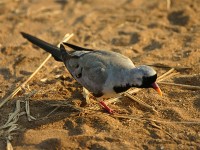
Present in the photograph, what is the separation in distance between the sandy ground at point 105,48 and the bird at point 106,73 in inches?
14.7

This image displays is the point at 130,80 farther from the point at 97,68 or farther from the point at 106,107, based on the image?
the point at 106,107

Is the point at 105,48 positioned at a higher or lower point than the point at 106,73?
lower

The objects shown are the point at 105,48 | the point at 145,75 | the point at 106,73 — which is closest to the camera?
the point at 145,75

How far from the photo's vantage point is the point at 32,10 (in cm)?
827

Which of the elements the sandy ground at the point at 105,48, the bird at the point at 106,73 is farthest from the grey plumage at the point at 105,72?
the sandy ground at the point at 105,48

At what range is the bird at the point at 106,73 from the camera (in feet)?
15.9

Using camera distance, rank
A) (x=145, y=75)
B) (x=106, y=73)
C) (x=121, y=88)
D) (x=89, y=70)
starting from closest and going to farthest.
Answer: (x=145, y=75) < (x=121, y=88) < (x=106, y=73) < (x=89, y=70)

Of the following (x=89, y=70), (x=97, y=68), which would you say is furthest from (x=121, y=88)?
(x=89, y=70)

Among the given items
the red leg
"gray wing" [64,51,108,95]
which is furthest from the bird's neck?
the red leg

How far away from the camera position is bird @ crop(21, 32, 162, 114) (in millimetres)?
4844

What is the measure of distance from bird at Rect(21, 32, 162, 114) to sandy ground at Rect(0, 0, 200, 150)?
37cm

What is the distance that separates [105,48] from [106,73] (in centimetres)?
195

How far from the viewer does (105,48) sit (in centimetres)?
695

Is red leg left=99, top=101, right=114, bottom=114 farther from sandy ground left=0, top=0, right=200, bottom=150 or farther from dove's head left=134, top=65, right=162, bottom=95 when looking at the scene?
dove's head left=134, top=65, right=162, bottom=95
